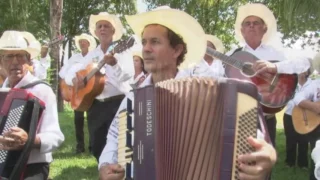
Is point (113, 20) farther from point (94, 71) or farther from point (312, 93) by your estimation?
point (312, 93)

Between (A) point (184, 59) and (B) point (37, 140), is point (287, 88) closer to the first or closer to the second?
(A) point (184, 59)

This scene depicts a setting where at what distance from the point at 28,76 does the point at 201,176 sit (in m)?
1.99

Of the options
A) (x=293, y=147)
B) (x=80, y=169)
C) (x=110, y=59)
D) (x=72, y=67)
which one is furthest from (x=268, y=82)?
(x=80, y=169)

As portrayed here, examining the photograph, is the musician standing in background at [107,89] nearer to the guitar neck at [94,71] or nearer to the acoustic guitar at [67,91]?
the guitar neck at [94,71]

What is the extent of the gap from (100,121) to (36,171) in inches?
77.2

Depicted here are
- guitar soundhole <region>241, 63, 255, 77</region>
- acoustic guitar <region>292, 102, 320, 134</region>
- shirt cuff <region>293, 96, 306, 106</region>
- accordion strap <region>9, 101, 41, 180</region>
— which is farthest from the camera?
shirt cuff <region>293, 96, 306, 106</region>

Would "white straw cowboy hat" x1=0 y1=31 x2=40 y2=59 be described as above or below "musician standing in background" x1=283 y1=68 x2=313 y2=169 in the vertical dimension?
above

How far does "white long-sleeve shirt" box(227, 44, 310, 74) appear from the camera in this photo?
4258mm

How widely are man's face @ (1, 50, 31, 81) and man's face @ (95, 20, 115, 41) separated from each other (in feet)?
6.51

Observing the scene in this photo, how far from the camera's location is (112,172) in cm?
220

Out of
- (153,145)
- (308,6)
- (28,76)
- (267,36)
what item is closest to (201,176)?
(153,145)

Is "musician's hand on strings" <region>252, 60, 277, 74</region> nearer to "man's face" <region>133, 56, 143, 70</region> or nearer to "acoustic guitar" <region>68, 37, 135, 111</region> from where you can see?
"acoustic guitar" <region>68, 37, 135, 111</region>

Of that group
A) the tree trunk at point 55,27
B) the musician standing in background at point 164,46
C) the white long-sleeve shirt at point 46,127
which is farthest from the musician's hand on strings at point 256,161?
the tree trunk at point 55,27

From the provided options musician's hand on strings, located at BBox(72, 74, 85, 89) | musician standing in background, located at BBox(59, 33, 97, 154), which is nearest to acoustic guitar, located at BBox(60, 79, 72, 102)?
musician standing in background, located at BBox(59, 33, 97, 154)
